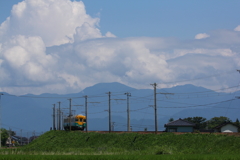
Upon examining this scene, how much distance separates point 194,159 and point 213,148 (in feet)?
41.3

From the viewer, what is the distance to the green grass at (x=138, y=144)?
4266cm

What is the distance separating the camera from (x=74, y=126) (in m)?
78.7

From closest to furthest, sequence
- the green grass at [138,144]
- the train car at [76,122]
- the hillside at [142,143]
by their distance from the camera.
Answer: the green grass at [138,144] → the hillside at [142,143] → the train car at [76,122]

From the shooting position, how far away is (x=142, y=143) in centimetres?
5172

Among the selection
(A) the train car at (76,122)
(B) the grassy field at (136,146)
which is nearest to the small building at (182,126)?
(A) the train car at (76,122)

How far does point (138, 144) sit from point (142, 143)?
588 mm

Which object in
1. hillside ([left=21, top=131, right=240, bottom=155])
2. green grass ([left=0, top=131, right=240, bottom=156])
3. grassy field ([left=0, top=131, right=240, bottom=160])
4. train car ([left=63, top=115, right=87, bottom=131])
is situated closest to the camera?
grassy field ([left=0, top=131, right=240, bottom=160])

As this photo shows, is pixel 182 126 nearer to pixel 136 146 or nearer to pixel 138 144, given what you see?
pixel 138 144

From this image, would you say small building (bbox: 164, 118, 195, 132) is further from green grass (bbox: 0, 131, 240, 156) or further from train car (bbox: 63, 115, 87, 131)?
green grass (bbox: 0, 131, 240, 156)

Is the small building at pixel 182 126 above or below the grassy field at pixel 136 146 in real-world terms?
above

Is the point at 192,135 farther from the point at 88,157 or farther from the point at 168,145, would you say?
the point at 88,157

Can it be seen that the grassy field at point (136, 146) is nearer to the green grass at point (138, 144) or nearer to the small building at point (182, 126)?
the green grass at point (138, 144)

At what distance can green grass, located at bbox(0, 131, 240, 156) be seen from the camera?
4266 centimetres

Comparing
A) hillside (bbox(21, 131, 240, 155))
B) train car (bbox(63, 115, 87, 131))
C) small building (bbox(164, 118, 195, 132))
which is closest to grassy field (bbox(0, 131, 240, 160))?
hillside (bbox(21, 131, 240, 155))
